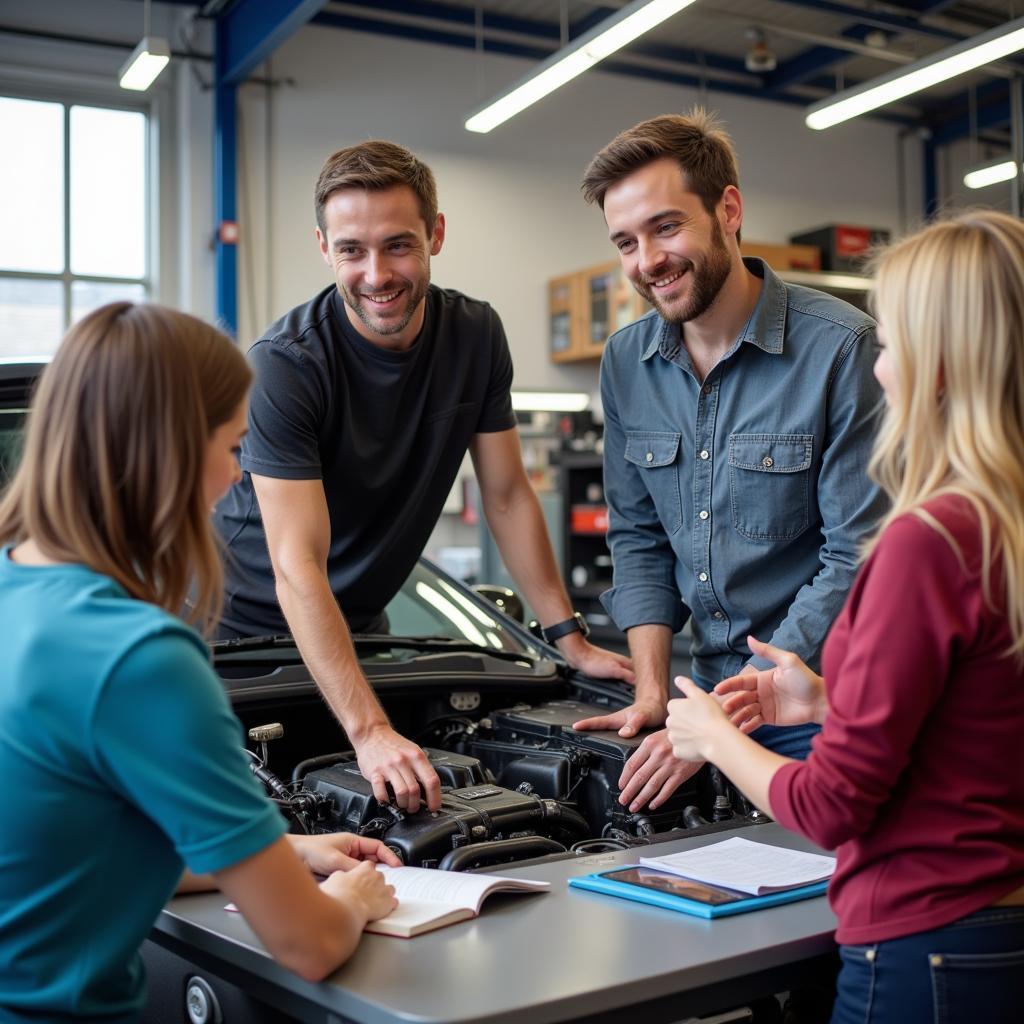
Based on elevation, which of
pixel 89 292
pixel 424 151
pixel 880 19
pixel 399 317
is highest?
pixel 880 19

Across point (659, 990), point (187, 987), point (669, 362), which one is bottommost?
point (187, 987)

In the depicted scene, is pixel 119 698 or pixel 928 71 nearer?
pixel 119 698

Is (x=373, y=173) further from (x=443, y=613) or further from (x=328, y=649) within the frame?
(x=443, y=613)

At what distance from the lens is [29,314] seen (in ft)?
24.6

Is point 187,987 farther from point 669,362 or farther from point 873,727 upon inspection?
point 669,362

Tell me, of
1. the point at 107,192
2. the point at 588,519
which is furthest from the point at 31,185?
the point at 588,519

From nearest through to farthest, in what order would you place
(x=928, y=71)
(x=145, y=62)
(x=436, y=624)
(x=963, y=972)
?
1. (x=963, y=972)
2. (x=436, y=624)
3. (x=145, y=62)
4. (x=928, y=71)

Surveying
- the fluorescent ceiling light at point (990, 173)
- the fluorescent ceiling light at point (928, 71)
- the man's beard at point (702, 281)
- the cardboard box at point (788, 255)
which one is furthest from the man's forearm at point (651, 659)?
the cardboard box at point (788, 255)

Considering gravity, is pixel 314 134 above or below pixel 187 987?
above

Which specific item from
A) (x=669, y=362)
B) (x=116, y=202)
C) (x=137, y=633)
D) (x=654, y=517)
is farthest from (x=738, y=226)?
(x=116, y=202)

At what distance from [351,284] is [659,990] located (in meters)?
1.46

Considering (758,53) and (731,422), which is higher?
(758,53)

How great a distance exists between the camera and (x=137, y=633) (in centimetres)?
111

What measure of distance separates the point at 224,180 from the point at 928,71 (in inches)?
164
